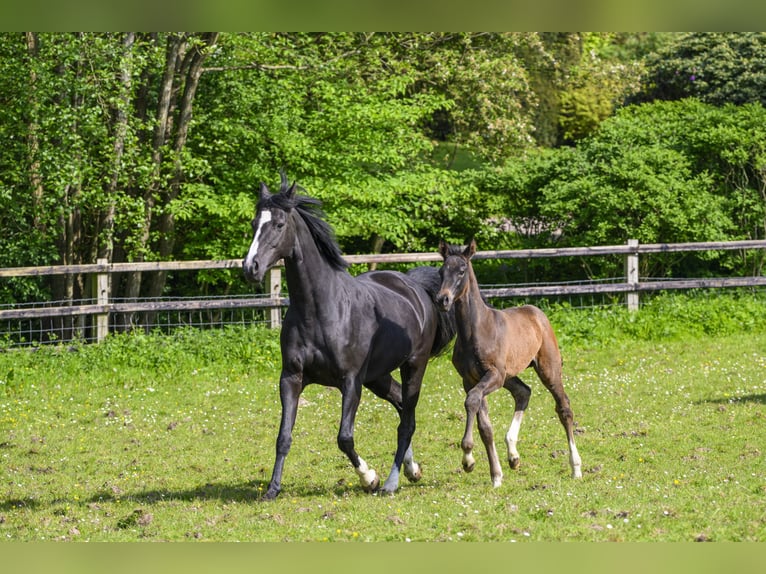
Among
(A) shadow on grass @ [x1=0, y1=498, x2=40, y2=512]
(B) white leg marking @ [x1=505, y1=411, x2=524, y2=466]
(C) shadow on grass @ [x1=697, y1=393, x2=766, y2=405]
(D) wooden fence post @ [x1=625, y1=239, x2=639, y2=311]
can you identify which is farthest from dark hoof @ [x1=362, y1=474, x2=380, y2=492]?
(D) wooden fence post @ [x1=625, y1=239, x2=639, y2=311]

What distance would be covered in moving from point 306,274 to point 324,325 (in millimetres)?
426

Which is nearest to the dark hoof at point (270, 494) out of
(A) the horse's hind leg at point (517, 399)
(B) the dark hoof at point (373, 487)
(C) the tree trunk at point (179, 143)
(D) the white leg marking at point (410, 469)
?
(B) the dark hoof at point (373, 487)

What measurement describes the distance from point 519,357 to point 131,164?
30.5 feet

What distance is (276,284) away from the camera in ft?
50.7

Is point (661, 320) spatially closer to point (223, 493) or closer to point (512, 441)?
point (512, 441)

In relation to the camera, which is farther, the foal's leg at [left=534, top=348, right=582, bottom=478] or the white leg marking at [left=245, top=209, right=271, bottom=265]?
the foal's leg at [left=534, top=348, right=582, bottom=478]

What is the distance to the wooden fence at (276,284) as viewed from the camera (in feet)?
46.4

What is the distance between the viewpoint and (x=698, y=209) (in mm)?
18328

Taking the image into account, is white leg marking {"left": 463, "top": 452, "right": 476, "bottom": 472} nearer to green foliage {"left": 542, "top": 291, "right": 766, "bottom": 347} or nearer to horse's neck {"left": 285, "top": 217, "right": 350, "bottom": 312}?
horse's neck {"left": 285, "top": 217, "right": 350, "bottom": 312}

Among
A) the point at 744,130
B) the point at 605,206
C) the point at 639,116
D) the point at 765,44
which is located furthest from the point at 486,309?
the point at 765,44

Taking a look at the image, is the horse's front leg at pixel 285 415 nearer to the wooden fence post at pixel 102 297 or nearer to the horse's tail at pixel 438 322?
the horse's tail at pixel 438 322

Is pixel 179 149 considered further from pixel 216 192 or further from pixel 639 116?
pixel 639 116

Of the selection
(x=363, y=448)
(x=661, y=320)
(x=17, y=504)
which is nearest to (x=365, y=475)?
(x=363, y=448)

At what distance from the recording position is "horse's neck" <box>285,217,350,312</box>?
24.6 ft
